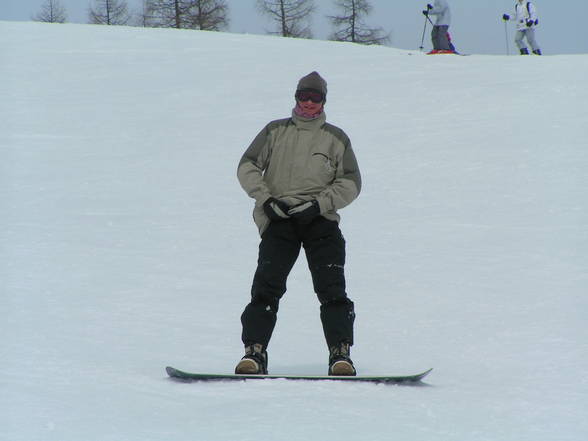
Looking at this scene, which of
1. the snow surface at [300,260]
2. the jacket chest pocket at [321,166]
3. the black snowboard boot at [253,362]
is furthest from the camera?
the jacket chest pocket at [321,166]

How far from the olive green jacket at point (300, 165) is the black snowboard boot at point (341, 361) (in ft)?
1.98

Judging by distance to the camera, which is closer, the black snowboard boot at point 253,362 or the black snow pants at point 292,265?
the black snowboard boot at point 253,362

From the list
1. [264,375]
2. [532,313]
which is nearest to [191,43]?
[532,313]

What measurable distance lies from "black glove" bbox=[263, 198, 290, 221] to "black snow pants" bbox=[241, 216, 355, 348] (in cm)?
9

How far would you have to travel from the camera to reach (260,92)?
50.1 ft

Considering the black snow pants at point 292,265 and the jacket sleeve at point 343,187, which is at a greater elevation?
the jacket sleeve at point 343,187

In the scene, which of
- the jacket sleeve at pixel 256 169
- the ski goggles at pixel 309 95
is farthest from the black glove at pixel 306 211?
the ski goggles at pixel 309 95

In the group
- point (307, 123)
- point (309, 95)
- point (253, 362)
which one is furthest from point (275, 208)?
point (253, 362)

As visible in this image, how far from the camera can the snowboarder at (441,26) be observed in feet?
62.6

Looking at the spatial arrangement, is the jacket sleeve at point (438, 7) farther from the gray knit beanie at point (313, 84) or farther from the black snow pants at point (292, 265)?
the black snow pants at point (292, 265)

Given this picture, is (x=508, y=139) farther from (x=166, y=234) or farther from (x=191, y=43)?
(x=191, y=43)

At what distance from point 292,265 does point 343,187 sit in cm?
43

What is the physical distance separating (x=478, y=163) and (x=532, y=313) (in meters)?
5.00

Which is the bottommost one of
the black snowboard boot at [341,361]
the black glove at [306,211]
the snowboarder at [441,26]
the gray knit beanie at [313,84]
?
the black snowboard boot at [341,361]
